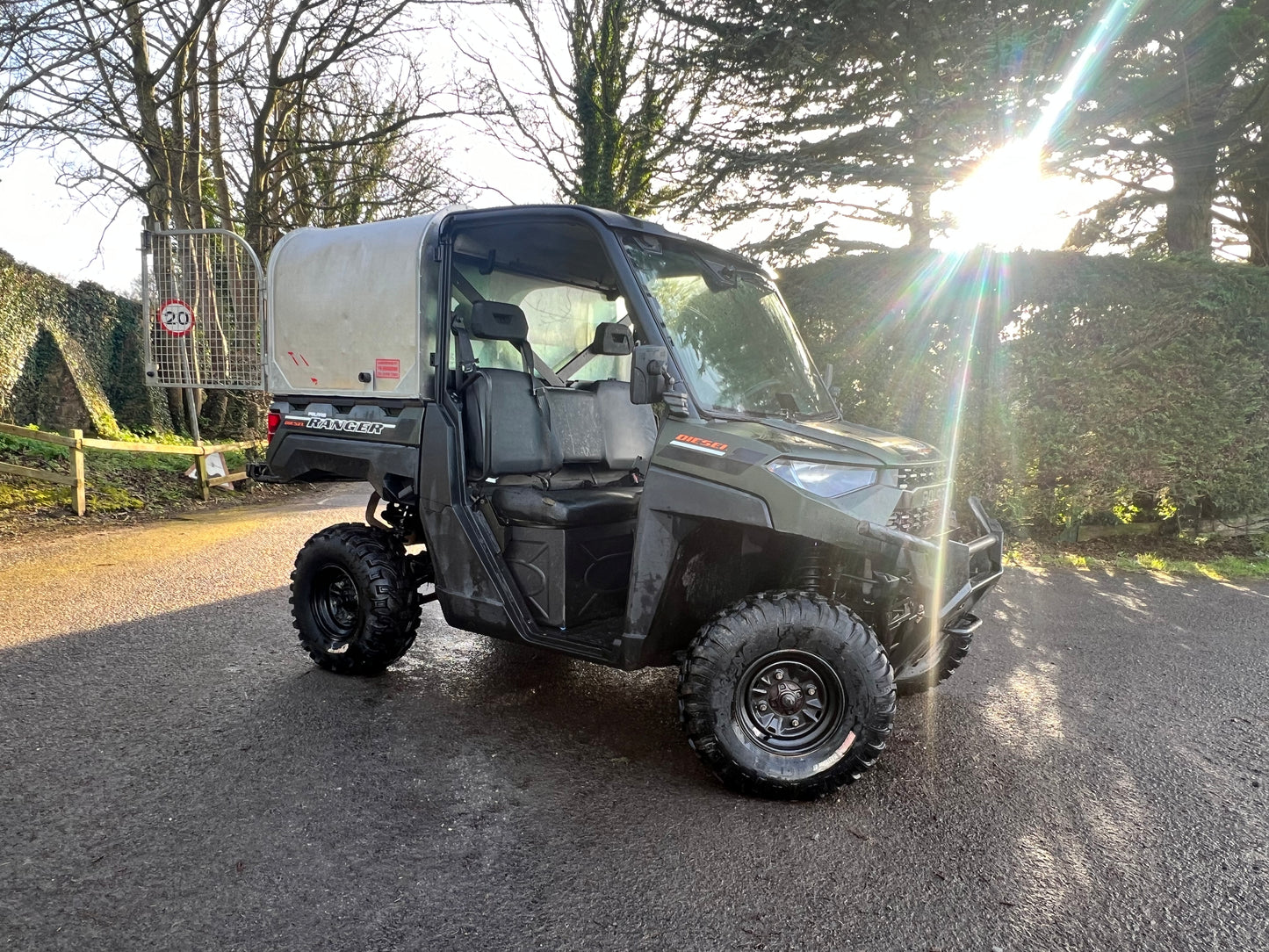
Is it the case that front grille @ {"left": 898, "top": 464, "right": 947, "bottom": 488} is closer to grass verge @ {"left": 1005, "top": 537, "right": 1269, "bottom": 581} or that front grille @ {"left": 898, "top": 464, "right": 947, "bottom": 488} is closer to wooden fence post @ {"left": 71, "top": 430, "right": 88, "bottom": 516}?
grass verge @ {"left": 1005, "top": 537, "right": 1269, "bottom": 581}

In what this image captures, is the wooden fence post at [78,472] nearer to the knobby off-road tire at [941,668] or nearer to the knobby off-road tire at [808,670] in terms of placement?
the knobby off-road tire at [808,670]

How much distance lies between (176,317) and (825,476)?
15.1 feet

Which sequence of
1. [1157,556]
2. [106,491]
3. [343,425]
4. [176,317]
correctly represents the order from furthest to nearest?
[106,491] < [1157,556] < [176,317] < [343,425]

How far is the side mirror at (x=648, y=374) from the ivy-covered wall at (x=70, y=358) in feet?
40.2

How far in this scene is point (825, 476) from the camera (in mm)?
3082

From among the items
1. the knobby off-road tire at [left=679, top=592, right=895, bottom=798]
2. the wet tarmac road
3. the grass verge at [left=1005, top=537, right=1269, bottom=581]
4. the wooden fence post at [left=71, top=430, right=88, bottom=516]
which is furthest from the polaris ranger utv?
the wooden fence post at [left=71, top=430, right=88, bottom=516]

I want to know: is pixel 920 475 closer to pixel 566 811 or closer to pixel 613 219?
pixel 613 219

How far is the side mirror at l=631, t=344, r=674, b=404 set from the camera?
3.19 metres

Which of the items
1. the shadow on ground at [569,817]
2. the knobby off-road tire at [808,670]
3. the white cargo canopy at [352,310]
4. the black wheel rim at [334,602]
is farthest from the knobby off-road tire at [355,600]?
the knobby off-road tire at [808,670]

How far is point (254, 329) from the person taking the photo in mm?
4809

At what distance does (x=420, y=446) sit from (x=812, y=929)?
8.65ft

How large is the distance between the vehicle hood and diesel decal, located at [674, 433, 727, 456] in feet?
0.33

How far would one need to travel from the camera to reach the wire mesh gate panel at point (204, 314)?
15.8ft

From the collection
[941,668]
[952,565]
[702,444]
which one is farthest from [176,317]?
[941,668]
